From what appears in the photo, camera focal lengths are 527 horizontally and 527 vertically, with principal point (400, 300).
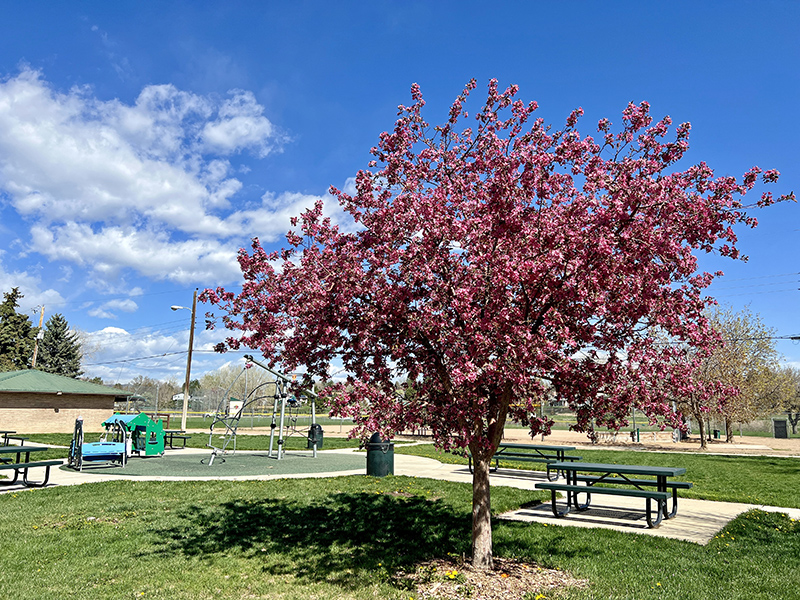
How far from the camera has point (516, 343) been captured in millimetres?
4648

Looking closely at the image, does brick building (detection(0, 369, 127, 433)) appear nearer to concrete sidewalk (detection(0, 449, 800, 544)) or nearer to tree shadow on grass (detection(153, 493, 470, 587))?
concrete sidewalk (detection(0, 449, 800, 544))

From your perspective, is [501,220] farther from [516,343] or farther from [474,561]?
[474,561]

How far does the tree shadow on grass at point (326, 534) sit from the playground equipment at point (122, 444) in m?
7.38

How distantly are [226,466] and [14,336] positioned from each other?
151ft

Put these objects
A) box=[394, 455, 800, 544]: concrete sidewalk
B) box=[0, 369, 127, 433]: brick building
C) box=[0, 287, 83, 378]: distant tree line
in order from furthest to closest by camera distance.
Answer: box=[0, 287, 83, 378]: distant tree line
box=[0, 369, 127, 433]: brick building
box=[394, 455, 800, 544]: concrete sidewalk

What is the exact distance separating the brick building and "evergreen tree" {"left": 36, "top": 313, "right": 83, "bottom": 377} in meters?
32.3

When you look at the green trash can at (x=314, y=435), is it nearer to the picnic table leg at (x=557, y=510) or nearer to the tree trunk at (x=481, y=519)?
the picnic table leg at (x=557, y=510)

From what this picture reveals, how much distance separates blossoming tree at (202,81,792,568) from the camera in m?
4.69

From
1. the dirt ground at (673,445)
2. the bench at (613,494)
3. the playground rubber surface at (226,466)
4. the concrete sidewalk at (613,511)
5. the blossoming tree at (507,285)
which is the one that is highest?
the blossoming tree at (507,285)

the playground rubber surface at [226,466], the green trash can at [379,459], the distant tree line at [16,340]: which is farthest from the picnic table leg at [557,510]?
the distant tree line at [16,340]

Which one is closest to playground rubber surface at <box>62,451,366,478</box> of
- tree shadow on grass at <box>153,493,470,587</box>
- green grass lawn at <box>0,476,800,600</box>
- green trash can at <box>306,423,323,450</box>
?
green trash can at <box>306,423,323,450</box>

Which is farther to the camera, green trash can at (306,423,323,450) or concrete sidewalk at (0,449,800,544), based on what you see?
green trash can at (306,423,323,450)

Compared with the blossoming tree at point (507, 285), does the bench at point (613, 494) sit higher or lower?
lower

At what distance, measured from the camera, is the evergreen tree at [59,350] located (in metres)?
59.3
